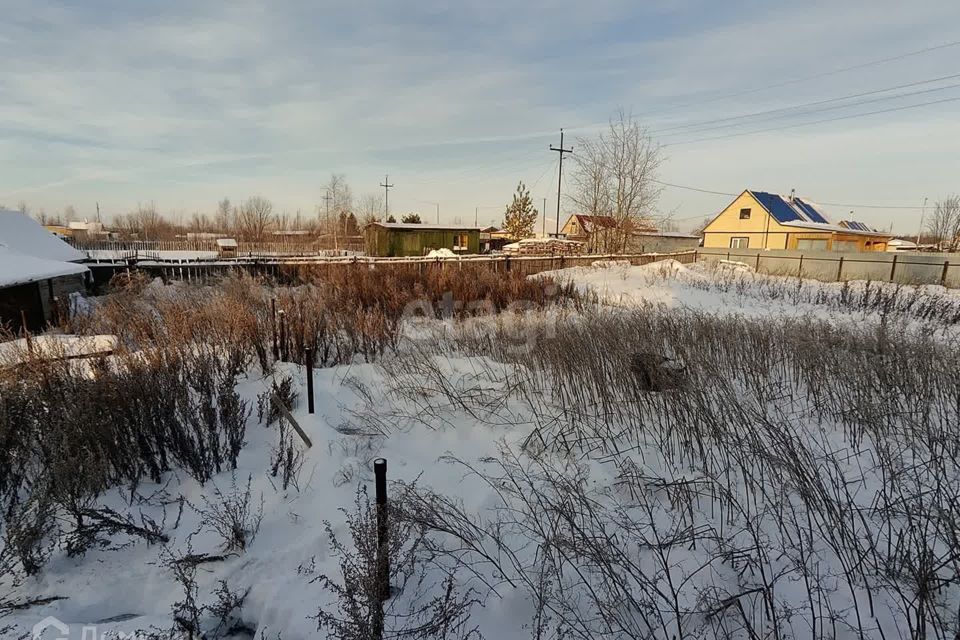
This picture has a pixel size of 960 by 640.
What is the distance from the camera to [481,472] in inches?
113

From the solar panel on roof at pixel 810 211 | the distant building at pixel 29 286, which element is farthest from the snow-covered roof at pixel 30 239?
the solar panel on roof at pixel 810 211

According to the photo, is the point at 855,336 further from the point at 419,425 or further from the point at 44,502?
the point at 44,502

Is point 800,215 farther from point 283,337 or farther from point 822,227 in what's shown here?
point 283,337

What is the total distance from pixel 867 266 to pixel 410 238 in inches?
865

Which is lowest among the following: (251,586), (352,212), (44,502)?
(251,586)

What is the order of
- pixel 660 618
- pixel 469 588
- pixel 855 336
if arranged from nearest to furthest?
pixel 660 618, pixel 469 588, pixel 855 336

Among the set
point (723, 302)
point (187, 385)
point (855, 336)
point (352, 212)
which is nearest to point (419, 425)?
point (187, 385)

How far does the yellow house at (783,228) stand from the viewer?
28.7 meters

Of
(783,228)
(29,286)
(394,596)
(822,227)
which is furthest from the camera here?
(783,228)

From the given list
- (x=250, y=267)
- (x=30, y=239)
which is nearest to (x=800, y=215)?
(x=250, y=267)

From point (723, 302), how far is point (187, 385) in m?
9.96

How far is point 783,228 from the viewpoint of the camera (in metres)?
28.8

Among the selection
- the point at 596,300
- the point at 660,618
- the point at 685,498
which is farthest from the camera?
the point at 596,300

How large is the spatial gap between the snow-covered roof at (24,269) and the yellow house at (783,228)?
35.3 m
